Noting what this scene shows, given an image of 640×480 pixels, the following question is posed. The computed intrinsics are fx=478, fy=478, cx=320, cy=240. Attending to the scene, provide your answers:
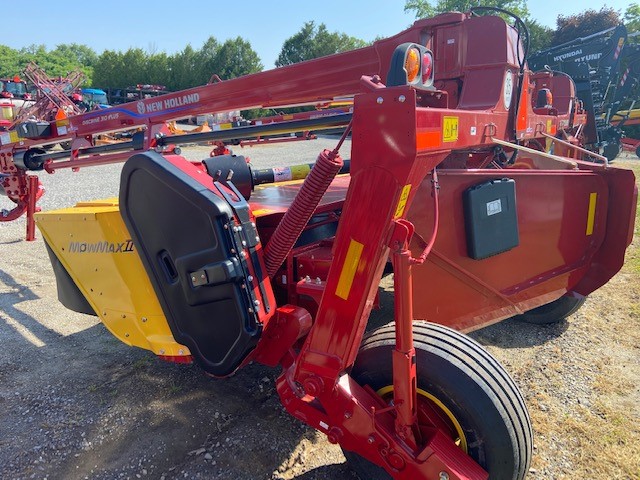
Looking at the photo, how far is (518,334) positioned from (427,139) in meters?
2.59

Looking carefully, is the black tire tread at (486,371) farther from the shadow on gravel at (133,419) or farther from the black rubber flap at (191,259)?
the shadow on gravel at (133,419)

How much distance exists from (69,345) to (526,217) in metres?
3.35

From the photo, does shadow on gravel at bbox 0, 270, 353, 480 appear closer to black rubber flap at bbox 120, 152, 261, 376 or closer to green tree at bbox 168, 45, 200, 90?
black rubber flap at bbox 120, 152, 261, 376

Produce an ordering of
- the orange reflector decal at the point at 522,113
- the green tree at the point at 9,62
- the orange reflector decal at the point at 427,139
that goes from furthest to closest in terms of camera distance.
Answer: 1. the green tree at the point at 9,62
2. the orange reflector decal at the point at 522,113
3. the orange reflector decal at the point at 427,139

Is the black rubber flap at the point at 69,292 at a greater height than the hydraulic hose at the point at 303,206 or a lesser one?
lesser

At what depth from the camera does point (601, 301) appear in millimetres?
4203

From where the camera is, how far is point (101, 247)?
2.58 metres

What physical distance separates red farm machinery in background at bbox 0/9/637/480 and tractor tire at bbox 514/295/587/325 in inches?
22.7

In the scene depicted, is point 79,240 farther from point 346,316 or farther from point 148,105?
point 346,316

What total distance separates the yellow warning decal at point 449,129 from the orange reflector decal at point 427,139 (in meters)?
0.05

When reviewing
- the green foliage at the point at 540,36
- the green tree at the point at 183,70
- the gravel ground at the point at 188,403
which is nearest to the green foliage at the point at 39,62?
the green tree at the point at 183,70

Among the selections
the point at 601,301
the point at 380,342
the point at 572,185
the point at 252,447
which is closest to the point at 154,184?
the point at 380,342

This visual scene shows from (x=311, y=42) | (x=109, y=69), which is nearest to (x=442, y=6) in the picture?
(x=311, y=42)

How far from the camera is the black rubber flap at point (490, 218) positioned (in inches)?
95.1
